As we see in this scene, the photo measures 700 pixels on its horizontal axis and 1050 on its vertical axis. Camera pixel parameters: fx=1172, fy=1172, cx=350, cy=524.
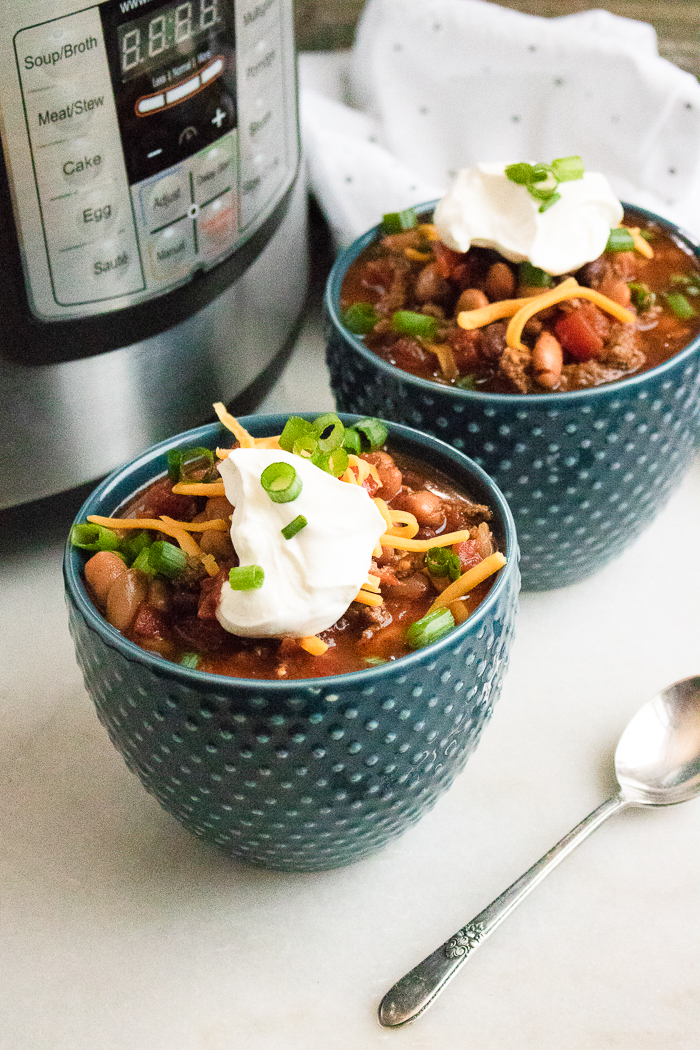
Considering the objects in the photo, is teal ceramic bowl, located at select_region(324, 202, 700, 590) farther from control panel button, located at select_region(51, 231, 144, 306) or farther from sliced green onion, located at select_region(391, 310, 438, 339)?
control panel button, located at select_region(51, 231, 144, 306)

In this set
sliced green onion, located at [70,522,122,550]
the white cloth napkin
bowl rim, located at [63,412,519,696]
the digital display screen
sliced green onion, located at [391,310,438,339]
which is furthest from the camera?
the white cloth napkin

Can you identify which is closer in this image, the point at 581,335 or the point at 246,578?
the point at 246,578

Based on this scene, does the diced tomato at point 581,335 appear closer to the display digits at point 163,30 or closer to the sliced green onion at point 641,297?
the sliced green onion at point 641,297

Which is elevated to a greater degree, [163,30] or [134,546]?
[163,30]

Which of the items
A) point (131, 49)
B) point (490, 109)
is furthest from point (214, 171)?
point (490, 109)

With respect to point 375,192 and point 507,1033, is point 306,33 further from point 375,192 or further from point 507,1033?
point 507,1033

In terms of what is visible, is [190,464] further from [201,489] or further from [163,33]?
[163,33]

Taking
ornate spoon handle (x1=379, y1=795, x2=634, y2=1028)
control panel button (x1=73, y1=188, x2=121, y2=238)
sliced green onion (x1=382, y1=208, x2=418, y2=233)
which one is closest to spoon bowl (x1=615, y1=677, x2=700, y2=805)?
ornate spoon handle (x1=379, y1=795, x2=634, y2=1028)
